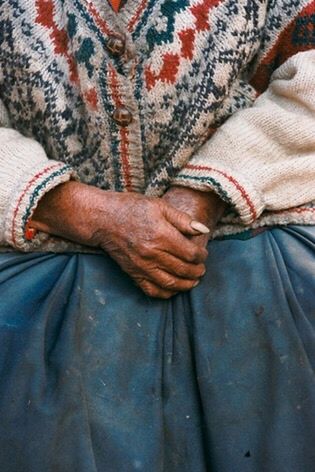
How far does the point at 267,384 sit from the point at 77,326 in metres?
0.31

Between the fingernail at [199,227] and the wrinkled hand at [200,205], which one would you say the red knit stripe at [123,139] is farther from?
the fingernail at [199,227]

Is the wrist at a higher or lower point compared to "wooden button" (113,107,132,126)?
lower

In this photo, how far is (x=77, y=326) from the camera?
1.21 meters

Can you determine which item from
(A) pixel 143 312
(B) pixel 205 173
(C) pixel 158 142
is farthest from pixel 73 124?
(A) pixel 143 312

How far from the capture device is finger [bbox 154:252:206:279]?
4.23 ft

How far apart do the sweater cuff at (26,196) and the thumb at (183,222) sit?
21 centimetres

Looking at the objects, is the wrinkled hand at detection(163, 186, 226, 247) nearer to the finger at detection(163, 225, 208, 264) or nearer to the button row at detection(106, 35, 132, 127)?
the finger at detection(163, 225, 208, 264)

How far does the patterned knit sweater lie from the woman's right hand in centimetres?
7

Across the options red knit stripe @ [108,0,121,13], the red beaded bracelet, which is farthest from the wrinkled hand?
red knit stripe @ [108,0,121,13]

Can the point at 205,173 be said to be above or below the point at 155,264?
above

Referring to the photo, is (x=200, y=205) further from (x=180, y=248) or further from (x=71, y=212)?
(x=71, y=212)

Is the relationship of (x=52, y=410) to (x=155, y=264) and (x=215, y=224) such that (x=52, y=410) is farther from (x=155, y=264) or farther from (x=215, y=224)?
(x=215, y=224)

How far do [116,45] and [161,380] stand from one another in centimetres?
60

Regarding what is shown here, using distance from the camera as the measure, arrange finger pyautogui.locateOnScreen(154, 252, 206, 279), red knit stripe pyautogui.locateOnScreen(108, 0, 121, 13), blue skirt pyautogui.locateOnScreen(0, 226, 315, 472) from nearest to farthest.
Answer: blue skirt pyautogui.locateOnScreen(0, 226, 315, 472) → finger pyautogui.locateOnScreen(154, 252, 206, 279) → red knit stripe pyautogui.locateOnScreen(108, 0, 121, 13)
